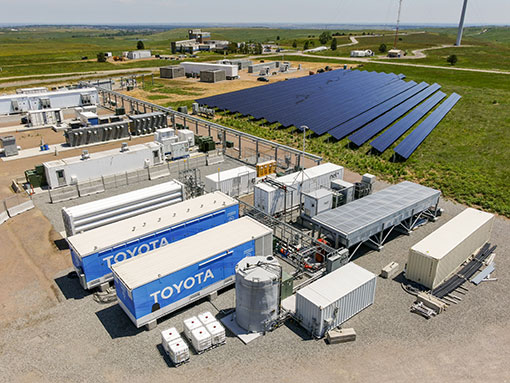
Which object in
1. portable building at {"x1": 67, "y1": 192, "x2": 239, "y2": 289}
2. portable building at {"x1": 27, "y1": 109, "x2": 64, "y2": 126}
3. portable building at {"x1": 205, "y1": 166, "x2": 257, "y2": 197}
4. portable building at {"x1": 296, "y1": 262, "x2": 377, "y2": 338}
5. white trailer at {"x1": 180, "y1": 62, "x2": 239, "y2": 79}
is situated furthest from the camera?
white trailer at {"x1": 180, "y1": 62, "x2": 239, "y2": 79}

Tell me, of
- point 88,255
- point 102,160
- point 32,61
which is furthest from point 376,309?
point 32,61

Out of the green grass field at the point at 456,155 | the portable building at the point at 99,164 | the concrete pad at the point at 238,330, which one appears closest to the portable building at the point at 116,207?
the portable building at the point at 99,164

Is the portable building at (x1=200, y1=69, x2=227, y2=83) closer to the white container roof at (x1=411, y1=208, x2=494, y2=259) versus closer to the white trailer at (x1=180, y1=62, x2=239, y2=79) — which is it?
the white trailer at (x1=180, y1=62, x2=239, y2=79)

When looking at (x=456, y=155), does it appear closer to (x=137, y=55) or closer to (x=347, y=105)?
(x=347, y=105)

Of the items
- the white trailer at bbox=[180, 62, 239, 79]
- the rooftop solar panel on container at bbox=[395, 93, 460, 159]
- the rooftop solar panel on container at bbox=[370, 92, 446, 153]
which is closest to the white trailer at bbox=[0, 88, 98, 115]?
the white trailer at bbox=[180, 62, 239, 79]

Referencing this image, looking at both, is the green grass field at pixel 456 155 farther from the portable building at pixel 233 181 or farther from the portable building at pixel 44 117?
the portable building at pixel 44 117

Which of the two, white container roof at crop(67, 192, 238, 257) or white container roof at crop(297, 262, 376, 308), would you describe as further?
white container roof at crop(67, 192, 238, 257)
